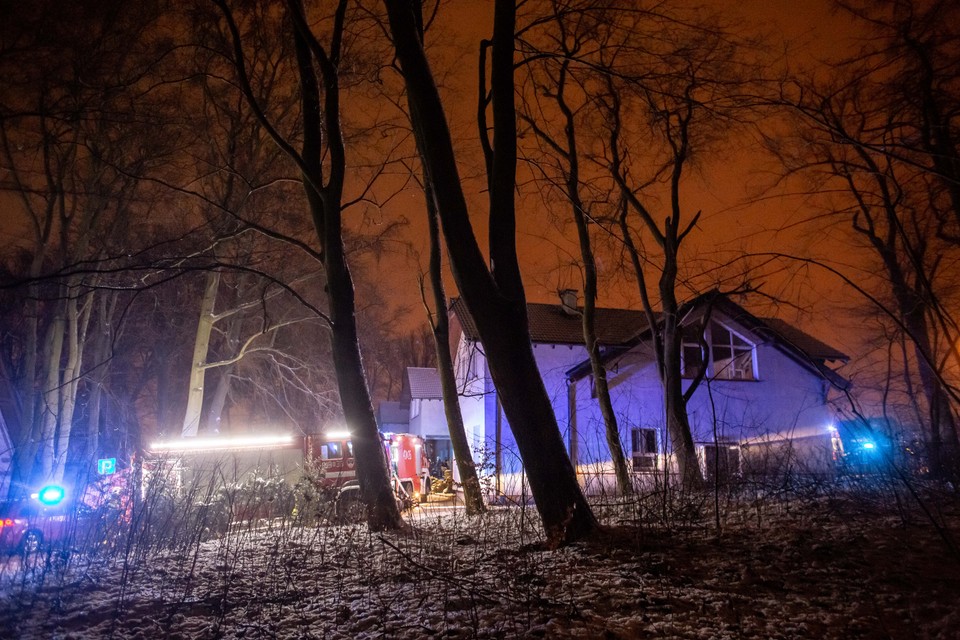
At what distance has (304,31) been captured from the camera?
9.04m

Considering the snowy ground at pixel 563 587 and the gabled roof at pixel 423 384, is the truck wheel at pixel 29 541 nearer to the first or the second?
the snowy ground at pixel 563 587

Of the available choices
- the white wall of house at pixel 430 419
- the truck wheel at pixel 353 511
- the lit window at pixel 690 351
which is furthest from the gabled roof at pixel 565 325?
the white wall of house at pixel 430 419

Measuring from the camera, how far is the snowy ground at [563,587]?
3695mm

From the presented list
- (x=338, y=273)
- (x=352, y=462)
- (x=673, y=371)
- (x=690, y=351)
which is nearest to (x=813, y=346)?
(x=690, y=351)

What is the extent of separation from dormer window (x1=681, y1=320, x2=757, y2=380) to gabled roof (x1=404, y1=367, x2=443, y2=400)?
17.8 metres

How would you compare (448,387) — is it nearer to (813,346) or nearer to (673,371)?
(673,371)

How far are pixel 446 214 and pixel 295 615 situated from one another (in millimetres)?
4040

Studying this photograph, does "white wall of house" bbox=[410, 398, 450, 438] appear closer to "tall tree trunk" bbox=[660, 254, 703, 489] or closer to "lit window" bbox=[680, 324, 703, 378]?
"lit window" bbox=[680, 324, 703, 378]

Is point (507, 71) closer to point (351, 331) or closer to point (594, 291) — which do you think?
point (351, 331)

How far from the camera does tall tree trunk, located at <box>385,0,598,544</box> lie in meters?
5.68

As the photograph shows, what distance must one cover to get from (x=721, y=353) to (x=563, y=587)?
19596 mm

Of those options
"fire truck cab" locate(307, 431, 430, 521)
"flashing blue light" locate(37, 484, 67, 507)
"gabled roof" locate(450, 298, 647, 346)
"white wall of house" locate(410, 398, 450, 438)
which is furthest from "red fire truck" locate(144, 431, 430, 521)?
"white wall of house" locate(410, 398, 450, 438)

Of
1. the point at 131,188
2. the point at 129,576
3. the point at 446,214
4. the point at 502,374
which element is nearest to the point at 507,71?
the point at 446,214

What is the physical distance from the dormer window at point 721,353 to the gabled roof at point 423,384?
1783 cm
